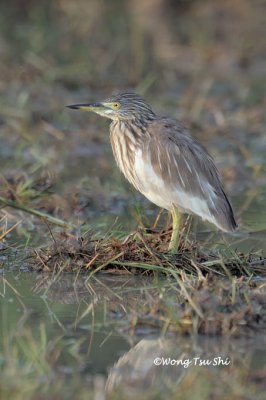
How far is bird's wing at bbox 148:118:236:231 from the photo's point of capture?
573cm

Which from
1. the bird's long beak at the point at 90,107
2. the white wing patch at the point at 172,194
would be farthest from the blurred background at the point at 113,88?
the bird's long beak at the point at 90,107

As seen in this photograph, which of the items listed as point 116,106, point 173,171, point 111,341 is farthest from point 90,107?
point 111,341

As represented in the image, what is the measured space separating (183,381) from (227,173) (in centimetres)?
441

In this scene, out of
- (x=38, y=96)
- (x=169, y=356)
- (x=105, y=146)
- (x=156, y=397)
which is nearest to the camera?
(x=156, y=397)

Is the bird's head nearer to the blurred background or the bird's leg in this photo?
the blurred background

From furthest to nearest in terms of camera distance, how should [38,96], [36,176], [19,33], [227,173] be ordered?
[19,33], [38,96], [227,173], [36,176]

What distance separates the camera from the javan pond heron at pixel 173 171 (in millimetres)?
5738

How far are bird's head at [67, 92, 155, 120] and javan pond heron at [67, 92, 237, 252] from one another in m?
0.12

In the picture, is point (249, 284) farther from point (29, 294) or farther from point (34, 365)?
point (34, 365)

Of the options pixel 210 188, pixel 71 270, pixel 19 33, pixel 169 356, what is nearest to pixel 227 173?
pixel 210 188

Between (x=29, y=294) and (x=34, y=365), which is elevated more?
(x=34, y=365)

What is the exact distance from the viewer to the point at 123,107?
245 inches

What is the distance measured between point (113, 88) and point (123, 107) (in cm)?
474

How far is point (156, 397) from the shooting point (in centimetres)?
374
